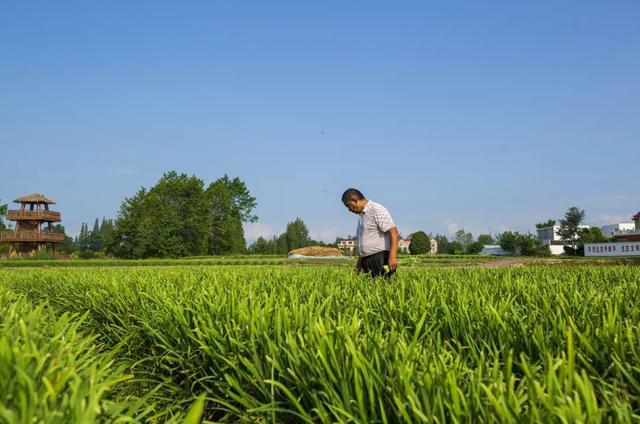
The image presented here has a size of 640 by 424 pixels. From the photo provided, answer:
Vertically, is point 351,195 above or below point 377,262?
above

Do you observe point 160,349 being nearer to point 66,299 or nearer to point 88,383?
point 88,383

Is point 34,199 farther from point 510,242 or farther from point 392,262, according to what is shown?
point 510,242

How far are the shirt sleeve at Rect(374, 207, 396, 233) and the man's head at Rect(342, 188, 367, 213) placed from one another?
235mm

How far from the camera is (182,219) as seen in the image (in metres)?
62.4

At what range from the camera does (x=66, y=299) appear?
6496 mm

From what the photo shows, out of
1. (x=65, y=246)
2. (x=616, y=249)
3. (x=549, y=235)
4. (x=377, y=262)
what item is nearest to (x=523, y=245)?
(x=616, y=249)

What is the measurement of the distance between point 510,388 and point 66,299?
6397mm

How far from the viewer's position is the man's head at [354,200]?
638cm

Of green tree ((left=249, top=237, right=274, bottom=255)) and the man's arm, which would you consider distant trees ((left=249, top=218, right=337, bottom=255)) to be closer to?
green tree ((left=249, top=237, right=274, bottom=255))

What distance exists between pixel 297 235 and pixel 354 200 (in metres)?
92.1

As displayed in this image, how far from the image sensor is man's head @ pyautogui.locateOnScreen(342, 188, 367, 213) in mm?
6383

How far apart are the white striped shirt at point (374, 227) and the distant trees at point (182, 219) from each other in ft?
172

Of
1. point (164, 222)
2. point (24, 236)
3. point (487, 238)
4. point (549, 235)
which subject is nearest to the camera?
point (24, 236)

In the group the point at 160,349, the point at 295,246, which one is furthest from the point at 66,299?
the point at 295,246
